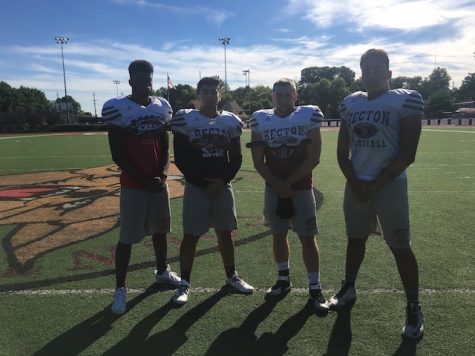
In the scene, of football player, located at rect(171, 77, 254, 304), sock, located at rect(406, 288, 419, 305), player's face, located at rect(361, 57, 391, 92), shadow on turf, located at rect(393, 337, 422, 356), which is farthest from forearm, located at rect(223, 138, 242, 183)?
shadow on turf, located at rect(393, 337, 422, 356)

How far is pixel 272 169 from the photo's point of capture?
3.49 m

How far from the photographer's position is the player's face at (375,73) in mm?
3012

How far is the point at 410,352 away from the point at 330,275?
4.49 feet

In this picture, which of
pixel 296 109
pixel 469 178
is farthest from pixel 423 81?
pixel 296 109

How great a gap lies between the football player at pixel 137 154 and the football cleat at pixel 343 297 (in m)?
1.73

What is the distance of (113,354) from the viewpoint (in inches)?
109

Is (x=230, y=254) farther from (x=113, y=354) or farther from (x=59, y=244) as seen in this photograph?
(x=59, y=244)

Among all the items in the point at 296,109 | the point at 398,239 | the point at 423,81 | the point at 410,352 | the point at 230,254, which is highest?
the point at 423,81

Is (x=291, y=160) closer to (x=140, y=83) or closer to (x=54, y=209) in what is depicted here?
(x=140, y=83)

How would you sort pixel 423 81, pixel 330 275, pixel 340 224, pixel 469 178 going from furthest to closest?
pixel 423 81
pixel 469 178
pixel 340 224
pixel 330 275

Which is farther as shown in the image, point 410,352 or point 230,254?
point 230,254

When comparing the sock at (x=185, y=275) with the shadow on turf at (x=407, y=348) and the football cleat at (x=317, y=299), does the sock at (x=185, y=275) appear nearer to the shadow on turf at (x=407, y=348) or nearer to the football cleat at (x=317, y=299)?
the football cleat at (x=317, y=299)

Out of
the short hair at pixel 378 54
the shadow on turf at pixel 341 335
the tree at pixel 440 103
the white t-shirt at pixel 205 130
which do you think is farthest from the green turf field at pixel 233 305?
the tree at pixel 440 103

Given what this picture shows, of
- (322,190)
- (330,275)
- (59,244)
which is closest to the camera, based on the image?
(330,275)
